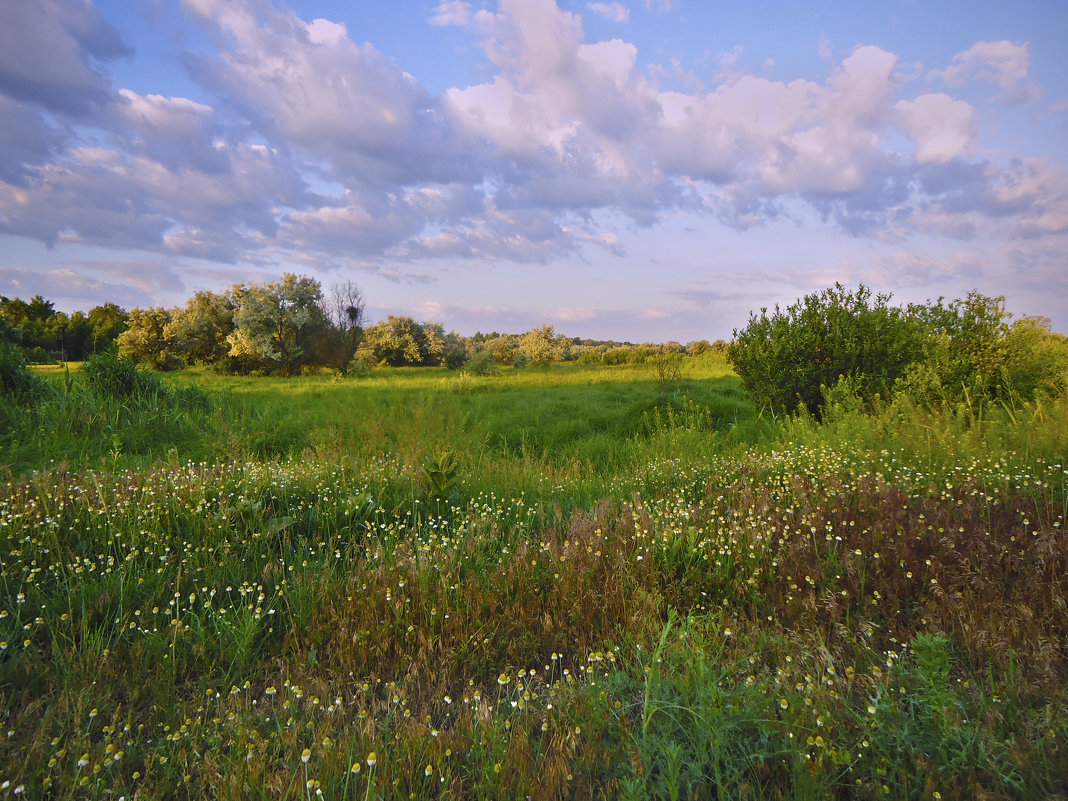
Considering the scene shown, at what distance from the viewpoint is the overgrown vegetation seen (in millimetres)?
2123

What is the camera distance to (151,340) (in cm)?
2870

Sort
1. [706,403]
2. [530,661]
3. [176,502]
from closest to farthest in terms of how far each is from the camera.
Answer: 1. [530,661]
2. [176,502]
3. [706,403]

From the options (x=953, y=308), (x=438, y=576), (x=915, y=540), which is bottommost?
(x=438, y=576)

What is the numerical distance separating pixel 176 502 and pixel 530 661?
3.92m

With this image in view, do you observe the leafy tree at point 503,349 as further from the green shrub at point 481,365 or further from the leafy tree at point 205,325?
the leafy tree at point 205,325

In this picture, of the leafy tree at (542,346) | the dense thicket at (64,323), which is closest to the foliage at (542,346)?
the leafy tree at (542,346)

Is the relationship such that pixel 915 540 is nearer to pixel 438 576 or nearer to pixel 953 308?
pixel 438 576

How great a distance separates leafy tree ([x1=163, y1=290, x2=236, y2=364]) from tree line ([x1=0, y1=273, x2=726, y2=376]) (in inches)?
1.8

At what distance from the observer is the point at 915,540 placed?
3.97 m

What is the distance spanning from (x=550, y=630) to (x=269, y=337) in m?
25.5

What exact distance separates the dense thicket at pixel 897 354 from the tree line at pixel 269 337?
18.1 m

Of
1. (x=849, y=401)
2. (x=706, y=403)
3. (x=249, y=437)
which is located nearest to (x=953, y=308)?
(x=849, y=401)

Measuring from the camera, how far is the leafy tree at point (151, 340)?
28.1 m

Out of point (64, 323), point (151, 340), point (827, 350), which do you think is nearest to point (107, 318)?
point (64, 323)
